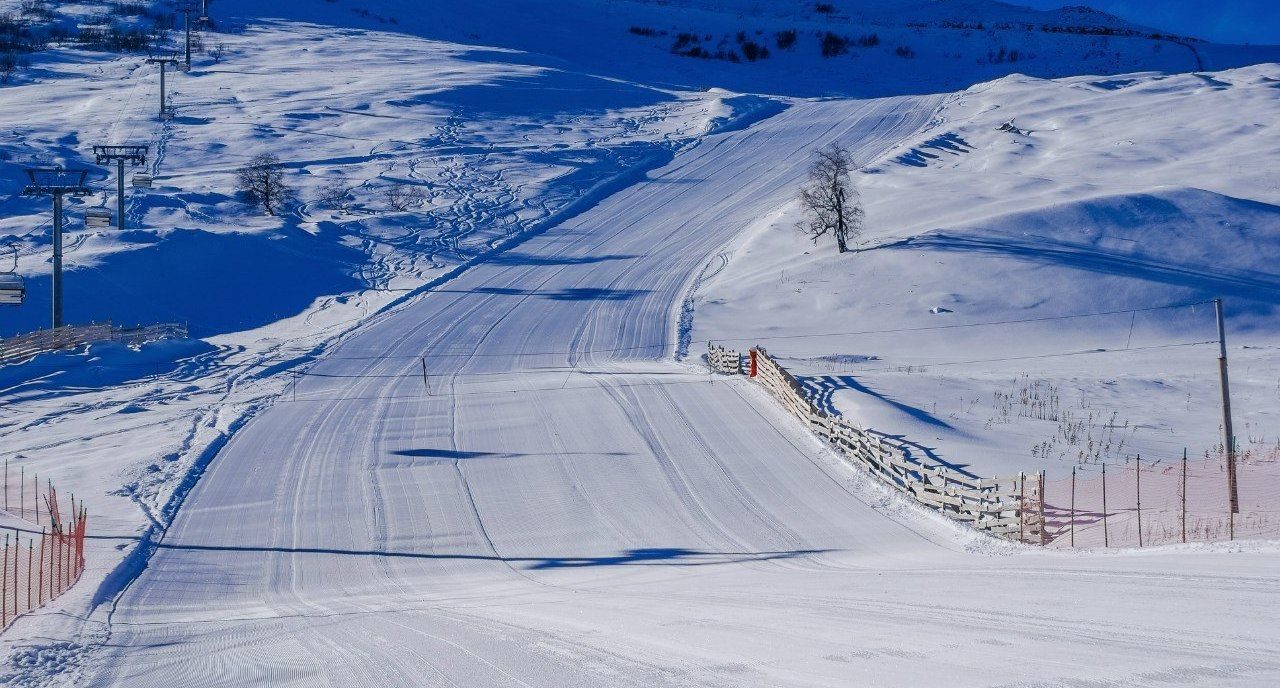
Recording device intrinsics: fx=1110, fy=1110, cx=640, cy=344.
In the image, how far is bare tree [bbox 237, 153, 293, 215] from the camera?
5478cm

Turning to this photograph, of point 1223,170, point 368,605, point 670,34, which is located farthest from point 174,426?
point 670,34

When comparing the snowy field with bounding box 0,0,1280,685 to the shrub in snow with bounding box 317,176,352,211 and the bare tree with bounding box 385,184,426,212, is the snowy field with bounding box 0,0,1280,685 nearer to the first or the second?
the shrub in snow with bounding box 317,176,352,211

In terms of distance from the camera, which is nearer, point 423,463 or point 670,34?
point 423,463

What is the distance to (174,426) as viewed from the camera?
90.4 ft

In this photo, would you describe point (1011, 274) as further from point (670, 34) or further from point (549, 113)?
point (670, 34)

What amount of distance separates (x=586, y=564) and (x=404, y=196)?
44.8m

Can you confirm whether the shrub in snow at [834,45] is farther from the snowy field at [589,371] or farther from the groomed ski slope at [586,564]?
the groomed ski slope at [586,564]

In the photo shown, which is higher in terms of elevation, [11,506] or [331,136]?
[331,136]

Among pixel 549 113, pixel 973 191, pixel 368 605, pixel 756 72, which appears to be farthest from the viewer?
pixel 756 72

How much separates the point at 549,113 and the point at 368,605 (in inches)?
2626

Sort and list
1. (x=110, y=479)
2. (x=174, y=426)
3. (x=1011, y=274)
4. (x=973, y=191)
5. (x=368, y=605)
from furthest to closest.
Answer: (x=973, y=191)
(x=1011, y=274)
(x=174, y=426)
(x=110, y=479)
(x=368, y=605)

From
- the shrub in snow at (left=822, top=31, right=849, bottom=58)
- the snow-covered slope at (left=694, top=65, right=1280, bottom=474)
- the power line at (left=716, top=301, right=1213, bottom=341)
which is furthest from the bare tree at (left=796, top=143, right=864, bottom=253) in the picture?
the shrub in snow at (left=822, top=31, right=849, bottom=58)

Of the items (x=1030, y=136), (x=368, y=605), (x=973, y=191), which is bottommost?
(x=368, y=605)

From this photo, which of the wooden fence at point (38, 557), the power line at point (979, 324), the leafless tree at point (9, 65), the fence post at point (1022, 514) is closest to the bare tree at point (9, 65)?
the leafless tree at point (9, 65)
